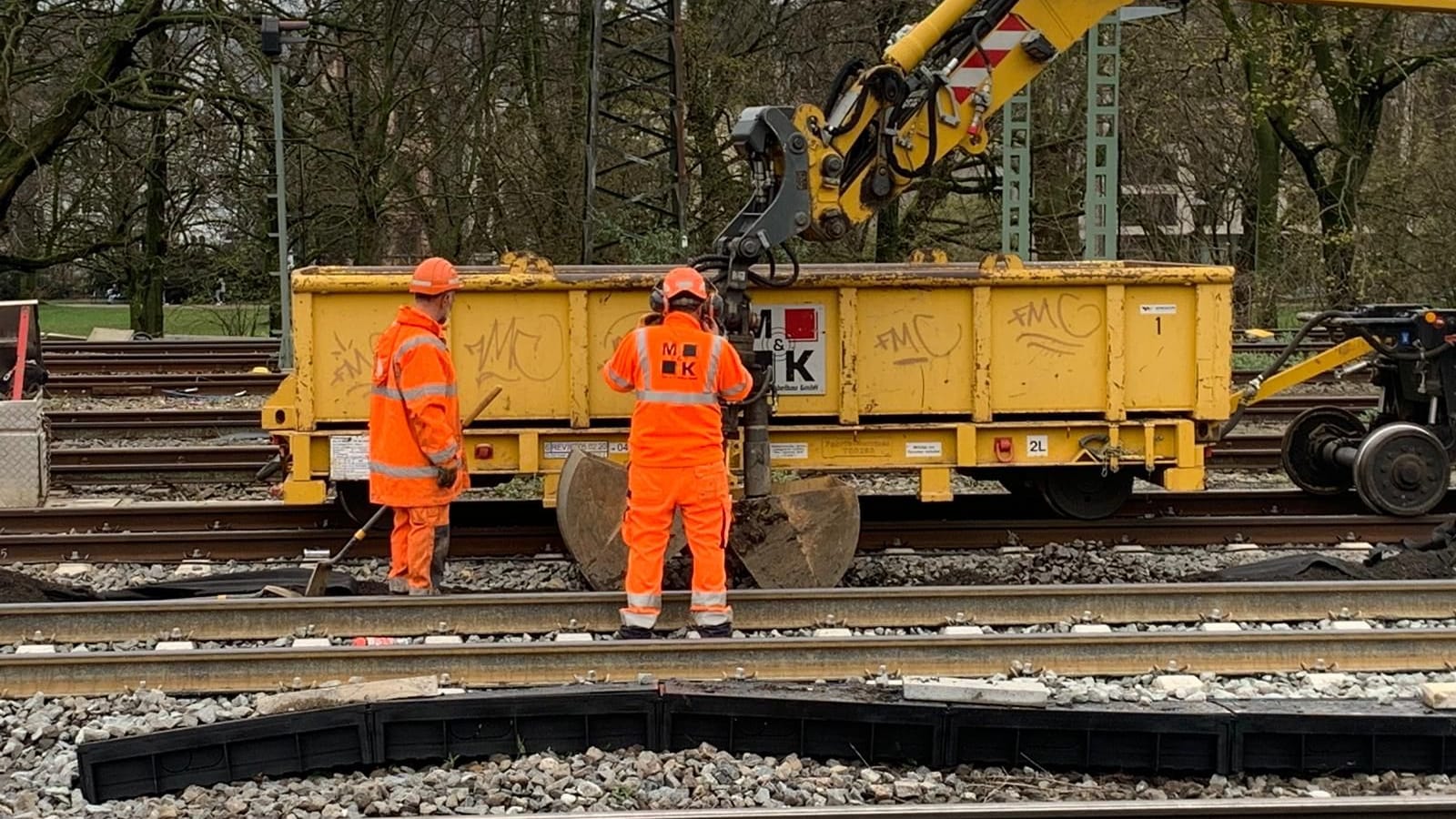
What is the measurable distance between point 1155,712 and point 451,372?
407 centimetres

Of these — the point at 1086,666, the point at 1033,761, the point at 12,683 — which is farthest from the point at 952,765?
the point at 12,683

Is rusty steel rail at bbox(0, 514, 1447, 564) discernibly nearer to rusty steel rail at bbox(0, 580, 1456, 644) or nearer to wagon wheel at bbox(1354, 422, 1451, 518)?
wagon wheel at bbox(1354, 422, 1451, 518)

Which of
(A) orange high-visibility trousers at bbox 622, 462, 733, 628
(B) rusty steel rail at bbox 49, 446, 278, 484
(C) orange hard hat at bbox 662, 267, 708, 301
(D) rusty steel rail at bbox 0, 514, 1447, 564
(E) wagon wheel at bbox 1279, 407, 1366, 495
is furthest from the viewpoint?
(B) rusty steel rail at bbox 49, 446, 278, 484

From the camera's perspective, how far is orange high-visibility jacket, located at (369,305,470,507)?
7.89m

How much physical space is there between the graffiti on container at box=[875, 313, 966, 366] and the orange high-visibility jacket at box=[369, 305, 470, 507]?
2941 millimetres

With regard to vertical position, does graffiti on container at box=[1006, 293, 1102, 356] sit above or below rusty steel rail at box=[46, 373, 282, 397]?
above

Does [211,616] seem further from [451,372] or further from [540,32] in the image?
[540,32]

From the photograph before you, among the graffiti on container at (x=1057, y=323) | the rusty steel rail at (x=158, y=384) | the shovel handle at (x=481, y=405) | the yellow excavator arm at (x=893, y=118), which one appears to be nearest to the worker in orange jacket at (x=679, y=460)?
the yellow excavator arm at (x=893, y=118)

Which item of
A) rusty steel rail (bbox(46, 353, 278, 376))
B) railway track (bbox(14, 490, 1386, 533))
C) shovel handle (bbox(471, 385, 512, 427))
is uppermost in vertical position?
rusty steel rail (bbox(46, 353, 278, 376))

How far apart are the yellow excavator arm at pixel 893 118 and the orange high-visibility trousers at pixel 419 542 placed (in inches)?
85.1

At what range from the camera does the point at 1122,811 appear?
5102mm

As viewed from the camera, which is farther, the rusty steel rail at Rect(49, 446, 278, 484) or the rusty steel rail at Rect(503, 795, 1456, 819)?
the rusty steel rail at Rect(49, 446, 278, 484)

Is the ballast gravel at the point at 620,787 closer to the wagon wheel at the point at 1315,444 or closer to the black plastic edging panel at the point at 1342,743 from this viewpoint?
the black plastic edging panel at the point at 1342,743

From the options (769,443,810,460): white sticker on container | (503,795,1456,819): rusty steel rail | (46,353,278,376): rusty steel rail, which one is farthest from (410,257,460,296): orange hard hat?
(46,353,278,376): rusty steel rail
